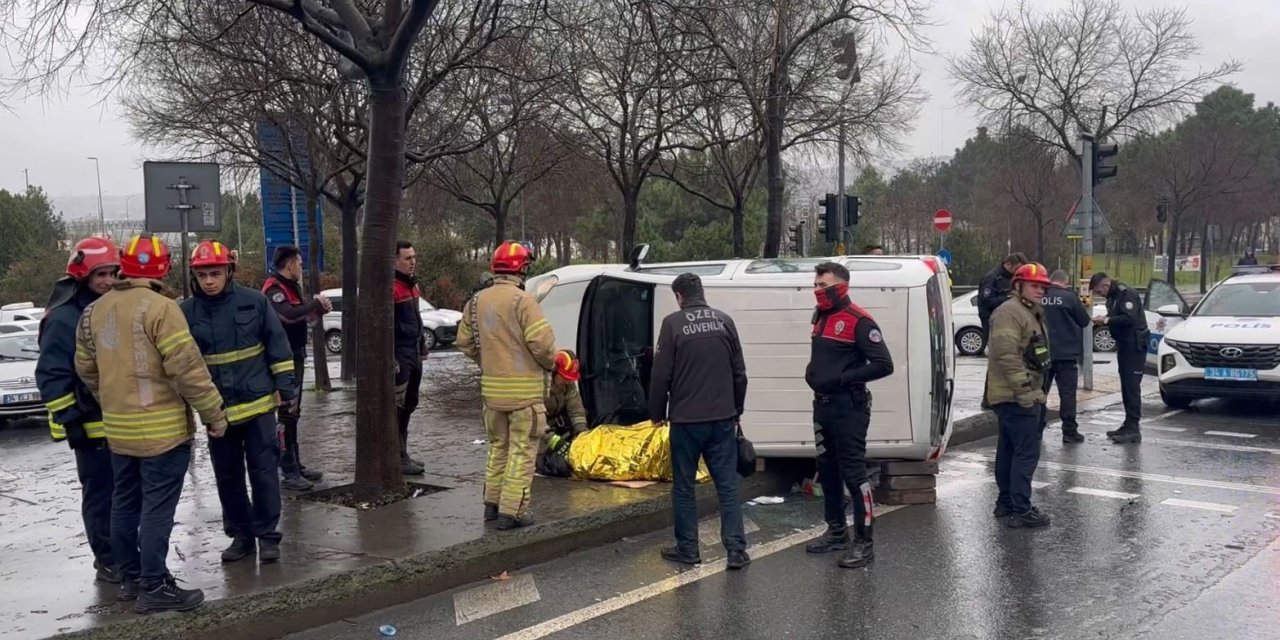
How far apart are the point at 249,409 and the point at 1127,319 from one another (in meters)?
9.07

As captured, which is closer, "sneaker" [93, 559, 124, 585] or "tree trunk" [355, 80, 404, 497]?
"sneaker" [93, 559, 124, 585]

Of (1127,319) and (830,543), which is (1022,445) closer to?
(830,543)

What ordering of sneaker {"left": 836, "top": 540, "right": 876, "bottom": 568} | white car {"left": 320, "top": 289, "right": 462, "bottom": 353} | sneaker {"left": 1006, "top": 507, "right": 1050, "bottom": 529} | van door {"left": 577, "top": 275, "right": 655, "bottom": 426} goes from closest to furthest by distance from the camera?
sneaker {"left": 836, "top": 540, "right": 876, "bottom": 568} → sneaker {"left": 1006, "top": 507, "right": 1050, "bottom": 529} → van door {"left": 577, "top": 275, "right": 655, "bottom": 426} → white car {"left": 320, "top": 289, "right": 462, "bottom": 353}

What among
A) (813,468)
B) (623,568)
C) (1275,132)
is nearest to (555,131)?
(813,468)

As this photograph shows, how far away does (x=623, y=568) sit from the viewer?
6410 millimetres

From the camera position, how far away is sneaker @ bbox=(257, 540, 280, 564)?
5.93 meters

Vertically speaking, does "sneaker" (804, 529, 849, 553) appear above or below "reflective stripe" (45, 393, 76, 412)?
below

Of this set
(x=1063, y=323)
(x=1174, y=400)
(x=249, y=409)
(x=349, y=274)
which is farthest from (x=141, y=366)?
(x=1174, y=400)

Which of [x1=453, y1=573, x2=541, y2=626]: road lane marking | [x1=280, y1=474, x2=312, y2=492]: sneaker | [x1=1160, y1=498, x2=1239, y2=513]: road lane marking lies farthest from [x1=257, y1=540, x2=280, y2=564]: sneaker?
[x1=1160, y1=498, x2=1239, y2=513]: road lane marking

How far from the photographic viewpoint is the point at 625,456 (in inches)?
317

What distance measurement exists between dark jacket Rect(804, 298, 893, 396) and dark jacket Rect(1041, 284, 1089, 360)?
4962mm

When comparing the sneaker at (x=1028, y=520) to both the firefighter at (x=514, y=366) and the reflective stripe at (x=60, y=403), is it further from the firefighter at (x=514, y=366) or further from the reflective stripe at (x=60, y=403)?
the reflective stripe at (x=60, y=403)

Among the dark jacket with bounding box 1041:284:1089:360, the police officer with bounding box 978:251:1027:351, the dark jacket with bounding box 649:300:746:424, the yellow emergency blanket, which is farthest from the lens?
the police officer with bounding box 978:251:1027:351

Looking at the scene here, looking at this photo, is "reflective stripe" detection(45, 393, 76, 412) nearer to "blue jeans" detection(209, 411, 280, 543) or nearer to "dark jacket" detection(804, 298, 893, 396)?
"blue jeans" detection(209, 411, 280, 543)
